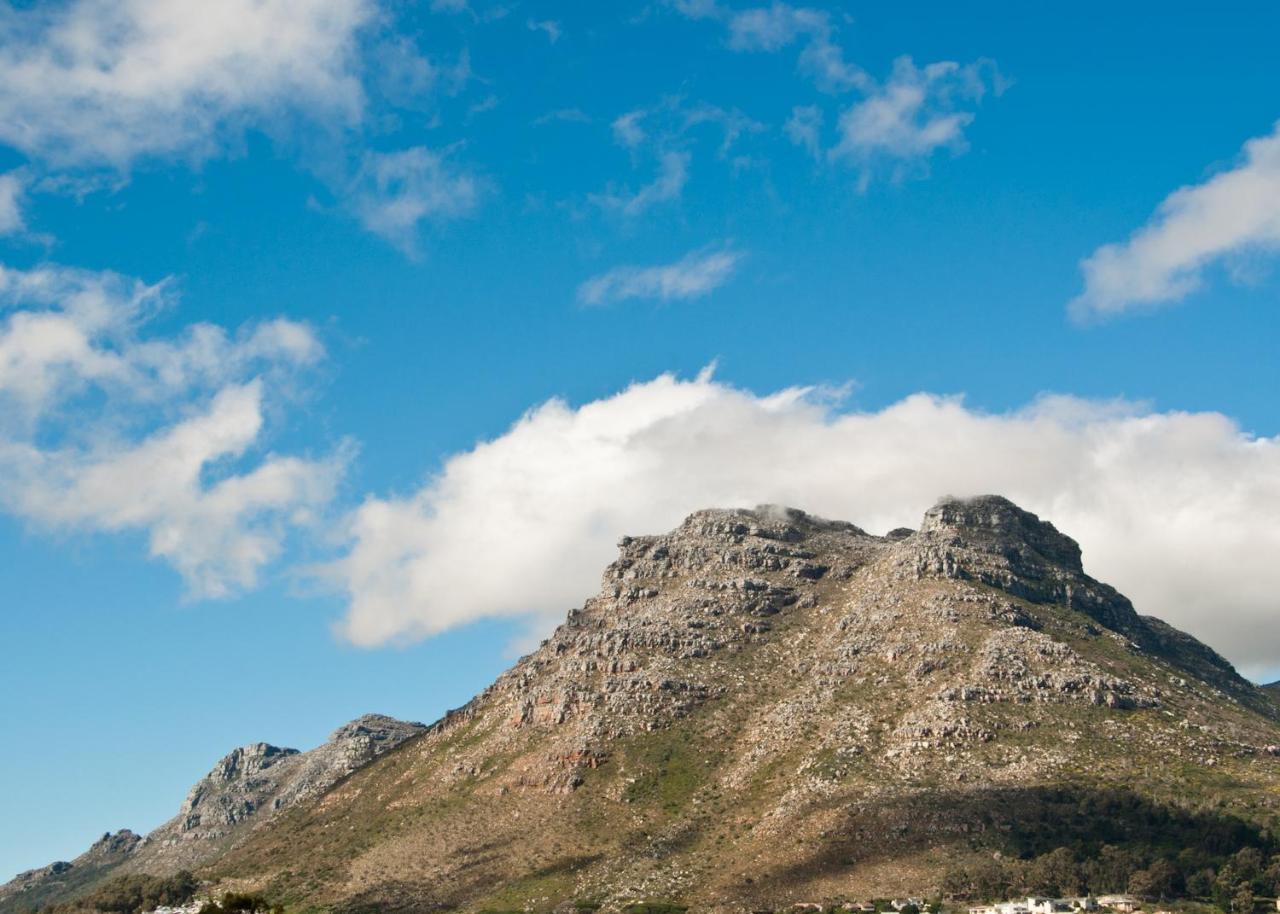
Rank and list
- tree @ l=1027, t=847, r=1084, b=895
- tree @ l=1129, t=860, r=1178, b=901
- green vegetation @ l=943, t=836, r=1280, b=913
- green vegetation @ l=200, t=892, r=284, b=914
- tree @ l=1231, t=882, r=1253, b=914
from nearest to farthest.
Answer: green vegetation @ l=200, t=892, r=284, b=914 < tree @ l=1231, t=882, r=1253, b=914 < green vegetation @ l=943, t=836, r=1280, b=913 < tree @ l=1027, t=847, r=1084, b=895 < tree @ l=1129, t=860, r=1178, b=901

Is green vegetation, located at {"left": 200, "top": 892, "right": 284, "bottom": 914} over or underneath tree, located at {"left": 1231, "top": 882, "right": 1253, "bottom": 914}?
over

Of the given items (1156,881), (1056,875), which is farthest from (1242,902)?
(1056,875)

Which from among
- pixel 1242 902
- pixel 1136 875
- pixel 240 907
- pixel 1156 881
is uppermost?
pixel 240 907

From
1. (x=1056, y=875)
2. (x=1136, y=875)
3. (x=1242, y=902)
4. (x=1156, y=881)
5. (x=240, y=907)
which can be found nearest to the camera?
(x=240, y=907)

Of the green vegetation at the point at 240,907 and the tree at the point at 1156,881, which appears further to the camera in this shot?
the tree at the point at 1156,881

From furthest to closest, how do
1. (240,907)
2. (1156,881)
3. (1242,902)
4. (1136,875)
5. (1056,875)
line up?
(1136,875)
(1056,875)
(1156,881)
(1242,902)
(240,907)

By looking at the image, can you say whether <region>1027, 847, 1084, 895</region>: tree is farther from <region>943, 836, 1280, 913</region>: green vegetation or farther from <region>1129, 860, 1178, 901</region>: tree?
<region>1129, 860, 1178, 901</region>: tree

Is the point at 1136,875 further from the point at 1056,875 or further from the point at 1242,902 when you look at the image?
the point at 1242,902

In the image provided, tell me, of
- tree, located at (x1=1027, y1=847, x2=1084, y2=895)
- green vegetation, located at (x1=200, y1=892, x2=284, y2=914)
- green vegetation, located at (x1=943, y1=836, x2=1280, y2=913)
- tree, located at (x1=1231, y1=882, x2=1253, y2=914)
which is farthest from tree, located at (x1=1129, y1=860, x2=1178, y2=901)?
green vegetation, located at (x1=200, y1=892, x2=284, y2=914)

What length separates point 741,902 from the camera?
184125 millimetres

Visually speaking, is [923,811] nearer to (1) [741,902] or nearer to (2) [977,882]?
(2) [977,882]

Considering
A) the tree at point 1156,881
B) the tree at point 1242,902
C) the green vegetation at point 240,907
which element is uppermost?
the green vegetation at point 240,907

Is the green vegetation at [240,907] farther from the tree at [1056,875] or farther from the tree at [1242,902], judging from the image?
the tree at [1242,902]

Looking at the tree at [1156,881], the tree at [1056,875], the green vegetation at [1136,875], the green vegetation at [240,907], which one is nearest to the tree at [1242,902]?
the green vegetation at [1136,875]
